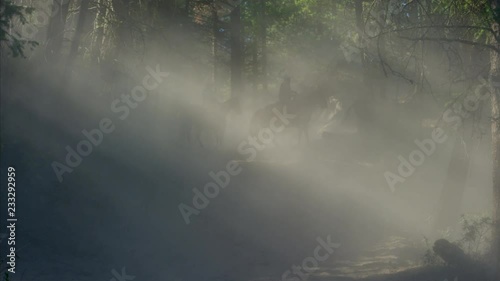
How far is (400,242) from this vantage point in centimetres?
1830

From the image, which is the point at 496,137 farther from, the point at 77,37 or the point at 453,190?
the point at 77,37

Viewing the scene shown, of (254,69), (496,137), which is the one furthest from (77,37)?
(254,69)

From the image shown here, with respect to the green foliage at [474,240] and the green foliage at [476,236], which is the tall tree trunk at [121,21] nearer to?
the green foliage at [474,240]

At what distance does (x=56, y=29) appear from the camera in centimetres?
1738

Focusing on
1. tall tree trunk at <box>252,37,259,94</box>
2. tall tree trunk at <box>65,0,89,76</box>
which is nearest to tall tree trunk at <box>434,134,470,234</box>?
tall tree trunk at <box>65,0,89,76</box>

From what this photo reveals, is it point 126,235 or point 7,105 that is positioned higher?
point 7,105

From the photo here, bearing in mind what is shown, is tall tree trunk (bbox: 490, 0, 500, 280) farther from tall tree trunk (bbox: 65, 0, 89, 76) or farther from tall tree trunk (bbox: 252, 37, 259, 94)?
tall tree trunk (bbox: 252, 37, 259, 94)

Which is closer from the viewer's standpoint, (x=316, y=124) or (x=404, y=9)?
(x=404, y=9)

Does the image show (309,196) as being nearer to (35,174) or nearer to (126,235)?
(126,235)

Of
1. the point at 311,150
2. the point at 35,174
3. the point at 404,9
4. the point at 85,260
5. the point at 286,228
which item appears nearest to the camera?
the point at 404,9

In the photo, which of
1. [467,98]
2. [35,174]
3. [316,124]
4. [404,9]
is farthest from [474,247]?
[316,124]

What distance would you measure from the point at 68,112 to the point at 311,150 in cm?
1256

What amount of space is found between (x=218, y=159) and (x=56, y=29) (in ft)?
25.8

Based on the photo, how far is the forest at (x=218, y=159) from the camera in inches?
523
